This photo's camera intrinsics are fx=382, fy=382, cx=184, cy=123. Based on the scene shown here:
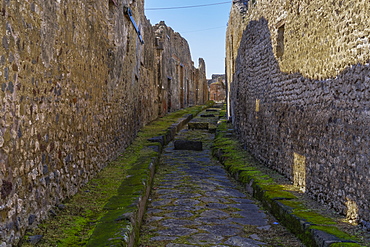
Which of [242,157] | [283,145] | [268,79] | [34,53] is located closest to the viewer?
[34,53]

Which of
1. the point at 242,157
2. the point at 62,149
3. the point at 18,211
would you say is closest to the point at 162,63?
the point at 242,157

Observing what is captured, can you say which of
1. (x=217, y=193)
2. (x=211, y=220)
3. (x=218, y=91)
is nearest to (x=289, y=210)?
(x=211, y=220)

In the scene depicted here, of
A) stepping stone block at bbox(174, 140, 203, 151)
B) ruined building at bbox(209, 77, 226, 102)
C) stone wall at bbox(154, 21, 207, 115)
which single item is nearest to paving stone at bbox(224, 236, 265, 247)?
stepping stone block at bbox(174, 140, 203, 151)

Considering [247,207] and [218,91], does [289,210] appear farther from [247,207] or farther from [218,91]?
[218,91]

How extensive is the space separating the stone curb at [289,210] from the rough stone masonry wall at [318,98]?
329 millimetres

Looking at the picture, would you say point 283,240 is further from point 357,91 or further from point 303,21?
point 303,21

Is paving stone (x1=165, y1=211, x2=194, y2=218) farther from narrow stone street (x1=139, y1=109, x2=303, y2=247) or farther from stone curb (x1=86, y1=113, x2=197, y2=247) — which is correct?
stone curb (x1=86, y1=113, x2=197, y2=247)

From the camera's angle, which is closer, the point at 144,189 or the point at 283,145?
the point at 144,189

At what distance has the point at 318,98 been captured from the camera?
15.6ft

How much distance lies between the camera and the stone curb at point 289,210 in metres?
3.36

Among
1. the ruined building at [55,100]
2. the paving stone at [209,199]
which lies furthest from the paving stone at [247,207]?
the ruined building at [55,100]

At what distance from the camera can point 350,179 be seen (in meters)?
3.86

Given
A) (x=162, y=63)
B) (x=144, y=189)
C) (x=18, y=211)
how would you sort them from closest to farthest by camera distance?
(x=18, y=211)
(x=144, y=189)
(x=162, y=63)

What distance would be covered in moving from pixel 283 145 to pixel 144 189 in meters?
2.47
